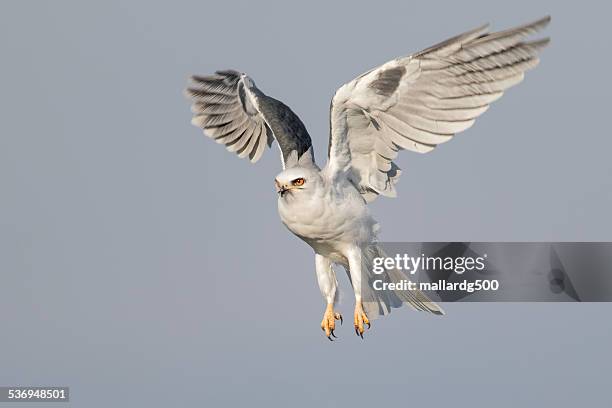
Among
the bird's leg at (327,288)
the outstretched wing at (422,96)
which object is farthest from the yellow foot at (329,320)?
the outstretched wing at (422,96)

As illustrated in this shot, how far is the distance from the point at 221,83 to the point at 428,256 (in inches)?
202

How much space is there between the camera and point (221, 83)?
26.0 meters

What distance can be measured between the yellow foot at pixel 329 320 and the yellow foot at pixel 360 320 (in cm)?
45

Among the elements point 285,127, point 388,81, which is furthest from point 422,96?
point 285,127

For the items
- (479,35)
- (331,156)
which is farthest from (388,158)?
(479,35)

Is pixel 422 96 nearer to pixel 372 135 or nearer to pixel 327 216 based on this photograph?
pixel 372 135

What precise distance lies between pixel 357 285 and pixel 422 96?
10.5 feet

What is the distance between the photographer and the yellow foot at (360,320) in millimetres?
23016

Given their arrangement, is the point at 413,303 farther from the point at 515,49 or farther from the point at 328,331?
the point at 515,49

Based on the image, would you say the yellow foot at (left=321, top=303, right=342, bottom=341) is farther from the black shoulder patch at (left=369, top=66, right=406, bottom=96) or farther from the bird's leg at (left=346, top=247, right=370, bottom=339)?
the black shoulder patch at (left=369, top=66, right=406, bottom=96)

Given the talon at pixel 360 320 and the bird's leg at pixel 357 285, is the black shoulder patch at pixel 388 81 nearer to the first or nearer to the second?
the bird's leg at pixel 357 285

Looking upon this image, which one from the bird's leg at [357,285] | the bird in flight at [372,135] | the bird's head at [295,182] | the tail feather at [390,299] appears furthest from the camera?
the tail feather at [390,299]

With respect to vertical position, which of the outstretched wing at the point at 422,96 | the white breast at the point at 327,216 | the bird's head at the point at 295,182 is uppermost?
the outstretched wing at the point at 422,96

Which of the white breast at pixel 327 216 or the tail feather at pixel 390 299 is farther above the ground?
the white breast at pixel 327 216
